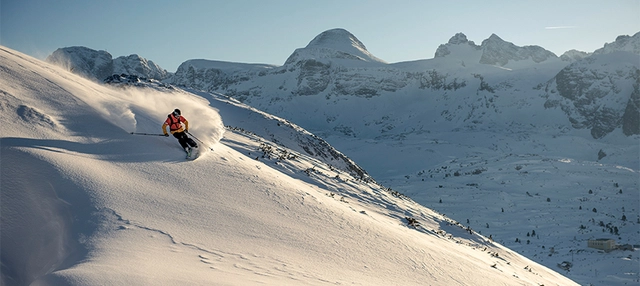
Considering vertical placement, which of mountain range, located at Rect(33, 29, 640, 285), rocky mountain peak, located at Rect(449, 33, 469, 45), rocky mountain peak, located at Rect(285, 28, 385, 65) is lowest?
mountain range, located at Rect(33, 29, 640, 285)

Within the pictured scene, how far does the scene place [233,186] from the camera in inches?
347

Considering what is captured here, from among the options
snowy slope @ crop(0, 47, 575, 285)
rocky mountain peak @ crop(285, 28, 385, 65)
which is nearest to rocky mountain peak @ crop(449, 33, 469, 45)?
rocky mountain peak @ crop(285, 28, 385, 65)

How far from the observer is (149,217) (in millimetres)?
6762

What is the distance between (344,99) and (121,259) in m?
124

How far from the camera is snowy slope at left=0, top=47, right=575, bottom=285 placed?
557 centimetres

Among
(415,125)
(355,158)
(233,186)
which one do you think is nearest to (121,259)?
(233,186)

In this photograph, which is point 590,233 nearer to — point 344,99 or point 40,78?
point 40,78

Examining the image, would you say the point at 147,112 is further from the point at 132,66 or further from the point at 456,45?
the point at 456,45

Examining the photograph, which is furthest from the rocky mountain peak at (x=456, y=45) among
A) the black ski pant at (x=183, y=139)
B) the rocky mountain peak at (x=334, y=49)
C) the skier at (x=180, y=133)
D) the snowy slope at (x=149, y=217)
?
the black ski pant at (x=183, y=139)

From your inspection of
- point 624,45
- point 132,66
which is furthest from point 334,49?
point 624,45

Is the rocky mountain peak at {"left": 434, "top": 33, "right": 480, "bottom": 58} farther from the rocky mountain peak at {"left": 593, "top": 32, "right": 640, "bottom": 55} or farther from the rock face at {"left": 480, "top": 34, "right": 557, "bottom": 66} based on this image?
the rocky mountain peak at {"left": 593, "top": 32, "right": 640, "bottom": 55}

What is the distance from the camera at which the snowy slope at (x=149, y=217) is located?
5.57 m

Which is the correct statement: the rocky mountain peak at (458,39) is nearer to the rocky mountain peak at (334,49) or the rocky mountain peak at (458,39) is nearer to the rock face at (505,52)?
the rock face at (505,52)

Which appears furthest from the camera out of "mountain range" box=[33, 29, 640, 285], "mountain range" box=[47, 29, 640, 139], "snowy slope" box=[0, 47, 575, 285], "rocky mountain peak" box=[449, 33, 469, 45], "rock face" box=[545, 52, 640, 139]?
"rocky mountain peak" box=[449, 33, 469, 45]
